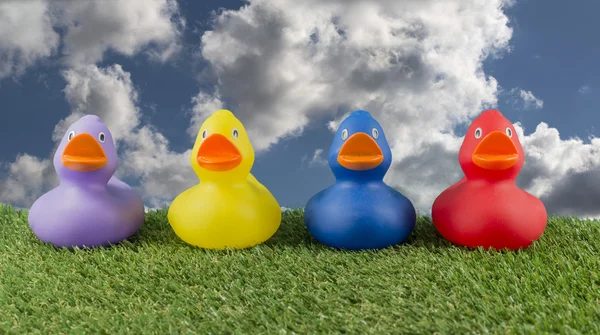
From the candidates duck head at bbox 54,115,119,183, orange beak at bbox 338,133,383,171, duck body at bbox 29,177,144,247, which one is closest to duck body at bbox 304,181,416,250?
orange beak at bbox 338,133,383,171

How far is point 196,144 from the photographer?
3.61m

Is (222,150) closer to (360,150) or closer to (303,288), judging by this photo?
(360,150)

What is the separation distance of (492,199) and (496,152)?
0.86 feet

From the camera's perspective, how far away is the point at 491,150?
3.44 meters

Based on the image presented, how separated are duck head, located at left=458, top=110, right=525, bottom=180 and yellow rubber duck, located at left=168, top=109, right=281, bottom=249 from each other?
47.1 inches

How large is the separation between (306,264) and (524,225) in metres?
1.22

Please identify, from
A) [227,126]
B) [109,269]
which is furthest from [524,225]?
[109,269]

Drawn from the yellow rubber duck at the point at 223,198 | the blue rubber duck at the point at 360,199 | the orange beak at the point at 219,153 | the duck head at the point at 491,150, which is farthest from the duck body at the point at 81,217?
the duck head at the point at 491,150

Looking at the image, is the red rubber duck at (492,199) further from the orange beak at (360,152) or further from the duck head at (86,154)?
the duck head at (86,154)

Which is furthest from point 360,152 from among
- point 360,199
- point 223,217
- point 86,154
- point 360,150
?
point 86,154

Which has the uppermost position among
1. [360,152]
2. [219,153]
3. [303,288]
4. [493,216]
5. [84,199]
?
[360,152]

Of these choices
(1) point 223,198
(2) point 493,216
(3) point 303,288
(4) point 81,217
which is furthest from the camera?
(4) point 81,217

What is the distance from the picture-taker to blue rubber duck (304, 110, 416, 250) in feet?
11.4

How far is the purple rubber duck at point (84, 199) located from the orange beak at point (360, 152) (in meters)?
1.40
